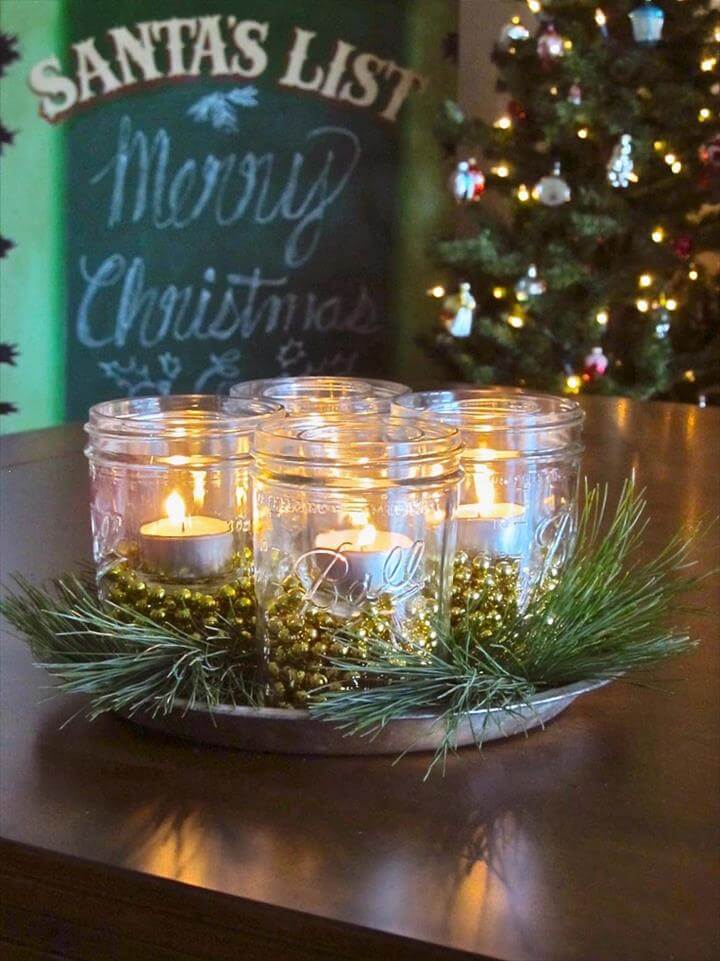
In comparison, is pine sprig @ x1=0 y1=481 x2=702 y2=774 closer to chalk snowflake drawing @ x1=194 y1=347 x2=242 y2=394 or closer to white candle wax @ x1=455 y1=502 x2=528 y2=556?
white candle wax @ x1=455 y1=502 x2=528 y2=556

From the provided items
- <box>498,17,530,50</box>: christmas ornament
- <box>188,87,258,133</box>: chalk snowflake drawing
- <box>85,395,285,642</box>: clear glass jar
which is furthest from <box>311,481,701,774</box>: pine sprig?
<box>188,87,258,133</box>: chalk snowflake drawing

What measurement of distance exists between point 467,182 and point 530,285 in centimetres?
32

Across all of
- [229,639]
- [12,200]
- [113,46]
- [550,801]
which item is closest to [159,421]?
[229,639]

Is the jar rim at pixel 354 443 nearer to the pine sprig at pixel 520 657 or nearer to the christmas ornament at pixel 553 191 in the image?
the pine sprig at pixel 520 657

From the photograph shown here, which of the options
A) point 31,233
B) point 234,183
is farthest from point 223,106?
point 31,233

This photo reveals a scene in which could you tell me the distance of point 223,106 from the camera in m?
3.31

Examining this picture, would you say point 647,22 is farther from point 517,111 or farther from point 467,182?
point 467,182

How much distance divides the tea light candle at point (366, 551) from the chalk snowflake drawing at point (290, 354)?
2996mm

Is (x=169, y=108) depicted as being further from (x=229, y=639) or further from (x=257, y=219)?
(x=229, y=639)

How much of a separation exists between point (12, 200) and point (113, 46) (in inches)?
19.3

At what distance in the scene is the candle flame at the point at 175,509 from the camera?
24.7 inches

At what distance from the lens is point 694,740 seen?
569 millimetres

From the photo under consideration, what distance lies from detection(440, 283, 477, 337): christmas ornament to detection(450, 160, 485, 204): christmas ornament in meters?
0.24

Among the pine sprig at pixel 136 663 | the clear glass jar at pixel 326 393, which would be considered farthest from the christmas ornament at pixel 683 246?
the pine sprig at pixel 136 663
